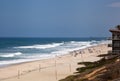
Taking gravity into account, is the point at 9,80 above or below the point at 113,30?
below

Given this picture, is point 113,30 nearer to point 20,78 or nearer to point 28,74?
point 20,78

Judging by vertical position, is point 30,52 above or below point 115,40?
below

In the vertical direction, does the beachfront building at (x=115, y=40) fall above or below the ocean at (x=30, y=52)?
above

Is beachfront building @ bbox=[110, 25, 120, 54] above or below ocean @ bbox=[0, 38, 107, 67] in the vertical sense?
above

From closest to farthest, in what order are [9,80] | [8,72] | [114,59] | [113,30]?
1. [114,59]
2. [113,30]
3. [9,80]
4. [8,72]

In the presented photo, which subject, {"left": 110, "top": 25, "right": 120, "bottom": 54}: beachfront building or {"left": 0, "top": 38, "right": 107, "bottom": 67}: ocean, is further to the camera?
{"left": 0, "top": 38, "right": 107, "bottom": 67}: ocean

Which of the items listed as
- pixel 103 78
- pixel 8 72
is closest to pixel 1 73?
pixel 8 72

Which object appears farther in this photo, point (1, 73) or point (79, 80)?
point (1, 73)

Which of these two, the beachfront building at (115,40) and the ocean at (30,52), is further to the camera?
the ocean at (30,52)

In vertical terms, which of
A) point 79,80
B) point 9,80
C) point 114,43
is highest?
point 114,43

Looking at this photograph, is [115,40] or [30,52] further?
[30,52]

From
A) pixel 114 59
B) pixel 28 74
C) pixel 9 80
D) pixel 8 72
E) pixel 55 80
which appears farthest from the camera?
pixel 8 72
